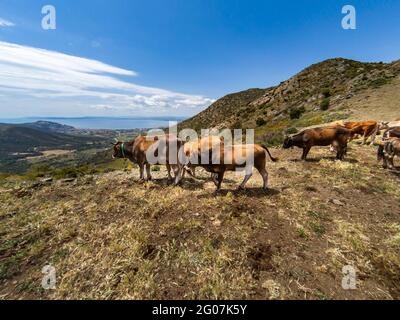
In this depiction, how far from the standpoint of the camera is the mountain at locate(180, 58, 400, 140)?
31545mm

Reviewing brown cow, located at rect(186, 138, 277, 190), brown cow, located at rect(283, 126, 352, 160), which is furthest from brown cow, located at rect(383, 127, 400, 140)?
brown cow, located at rect(186, 138, 277, 190)

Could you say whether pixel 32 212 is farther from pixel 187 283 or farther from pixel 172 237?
pixel 187 283

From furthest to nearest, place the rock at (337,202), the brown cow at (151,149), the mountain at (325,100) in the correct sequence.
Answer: the mountain at (325,100) < the brown cow at (151,149) < the rock at (337,202)

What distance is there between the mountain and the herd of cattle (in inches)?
439

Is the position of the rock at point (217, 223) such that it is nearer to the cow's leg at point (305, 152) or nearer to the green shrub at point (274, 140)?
the cow's leg at point (305, 152)

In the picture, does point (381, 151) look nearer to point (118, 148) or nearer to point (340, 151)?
point (340, 151)

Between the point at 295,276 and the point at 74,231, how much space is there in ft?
21.5

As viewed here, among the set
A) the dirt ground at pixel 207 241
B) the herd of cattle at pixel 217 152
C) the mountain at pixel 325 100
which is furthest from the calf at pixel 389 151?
the mountain at pixel 325 100

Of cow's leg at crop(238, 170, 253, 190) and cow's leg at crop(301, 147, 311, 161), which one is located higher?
cow's leg at crop(301, 147, 311, 161)

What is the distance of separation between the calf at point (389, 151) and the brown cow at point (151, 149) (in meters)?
10.6

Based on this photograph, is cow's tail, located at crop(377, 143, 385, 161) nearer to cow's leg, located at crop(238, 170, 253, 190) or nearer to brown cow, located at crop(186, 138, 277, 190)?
brown cow, located at crop(186, 138, 277, 190)

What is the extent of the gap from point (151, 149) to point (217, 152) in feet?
12.1

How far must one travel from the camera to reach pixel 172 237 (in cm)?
675

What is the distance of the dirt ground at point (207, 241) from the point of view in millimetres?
5098
